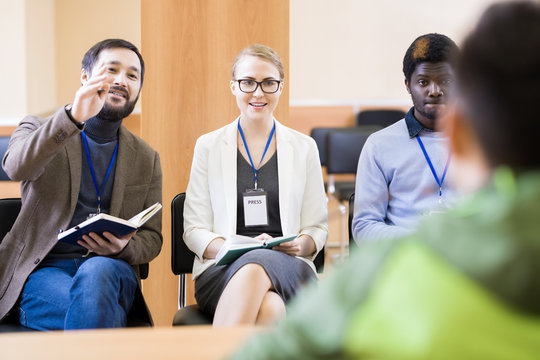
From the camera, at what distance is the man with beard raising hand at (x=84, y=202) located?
2229 mm

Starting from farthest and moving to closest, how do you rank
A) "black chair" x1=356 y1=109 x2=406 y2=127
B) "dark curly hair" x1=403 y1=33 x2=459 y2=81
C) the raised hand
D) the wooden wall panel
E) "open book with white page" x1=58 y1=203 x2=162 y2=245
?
"black chair" x1=356 y1=109 x2=406 y2=127 < the wooden wall panel < "dark curly hair" x1=403 y1=33 x2=459 y2=81 < the raised hand < "open book with white page" x1=58 y1=203 x2=162 y2=245

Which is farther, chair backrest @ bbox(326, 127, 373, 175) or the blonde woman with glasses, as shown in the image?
chair backrest @ bbox(326, 127, 373, 175)

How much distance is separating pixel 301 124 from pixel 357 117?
668mm

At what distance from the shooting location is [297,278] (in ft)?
8.04

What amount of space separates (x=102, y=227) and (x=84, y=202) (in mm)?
385

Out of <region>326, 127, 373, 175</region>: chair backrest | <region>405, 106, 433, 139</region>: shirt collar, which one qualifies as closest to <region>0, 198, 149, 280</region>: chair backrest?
<region>405, 106, 433, 139</region>: shirt collar

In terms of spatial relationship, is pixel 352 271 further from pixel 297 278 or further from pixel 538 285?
pixel 297 278

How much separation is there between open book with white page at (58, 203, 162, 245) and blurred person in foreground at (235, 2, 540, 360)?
150 cm

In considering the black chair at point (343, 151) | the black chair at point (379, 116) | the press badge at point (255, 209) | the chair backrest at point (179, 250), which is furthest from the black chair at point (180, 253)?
the black chair at point (379, 116)

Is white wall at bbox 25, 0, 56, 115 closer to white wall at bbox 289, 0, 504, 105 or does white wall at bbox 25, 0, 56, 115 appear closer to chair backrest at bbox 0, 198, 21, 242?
white wall at bbox 289, 0, 504, 105

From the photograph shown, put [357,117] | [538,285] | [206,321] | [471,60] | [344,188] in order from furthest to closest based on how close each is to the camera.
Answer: [357,117], [344,188], [206,321], [471,60], [538,285]

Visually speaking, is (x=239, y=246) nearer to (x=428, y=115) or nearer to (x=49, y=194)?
(x=49, y=194)

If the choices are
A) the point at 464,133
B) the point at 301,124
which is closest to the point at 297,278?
the point at 464,133

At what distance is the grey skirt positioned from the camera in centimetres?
238
